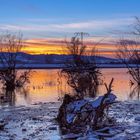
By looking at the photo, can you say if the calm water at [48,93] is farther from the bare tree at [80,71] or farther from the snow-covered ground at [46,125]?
the snow-covered ground at [46,125]

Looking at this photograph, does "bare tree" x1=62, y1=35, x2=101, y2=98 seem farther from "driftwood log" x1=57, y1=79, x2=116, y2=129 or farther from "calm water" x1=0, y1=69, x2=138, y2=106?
"driftwood log" x1=57, y1=79, x2=116, y2=129

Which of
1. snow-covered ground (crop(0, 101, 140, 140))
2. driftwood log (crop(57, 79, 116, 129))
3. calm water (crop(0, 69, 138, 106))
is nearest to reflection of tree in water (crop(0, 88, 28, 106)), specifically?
calm water (crop(0, 69, 138, 106))

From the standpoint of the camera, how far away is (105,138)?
11.7m

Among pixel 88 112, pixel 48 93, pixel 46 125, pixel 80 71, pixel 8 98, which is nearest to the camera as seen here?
pixel 88 112

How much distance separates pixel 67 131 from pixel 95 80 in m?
24.0

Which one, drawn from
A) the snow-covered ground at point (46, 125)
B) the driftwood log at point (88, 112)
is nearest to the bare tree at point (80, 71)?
the snow-covered ground at point (46, 125)

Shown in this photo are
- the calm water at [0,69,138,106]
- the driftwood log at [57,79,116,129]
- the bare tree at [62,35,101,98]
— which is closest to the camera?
the driftwood log at [57,79,116,129]

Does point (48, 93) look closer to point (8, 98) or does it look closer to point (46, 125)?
point (8, 98)

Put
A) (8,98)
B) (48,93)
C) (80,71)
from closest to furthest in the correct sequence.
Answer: (8,98) < (48,93) < (80,71)

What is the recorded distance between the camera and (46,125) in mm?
14539

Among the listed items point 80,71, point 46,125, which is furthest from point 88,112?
point 80,71

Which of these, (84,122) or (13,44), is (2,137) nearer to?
(84,122)

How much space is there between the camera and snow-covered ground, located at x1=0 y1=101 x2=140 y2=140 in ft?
40.0

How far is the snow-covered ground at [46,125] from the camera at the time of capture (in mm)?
12188
